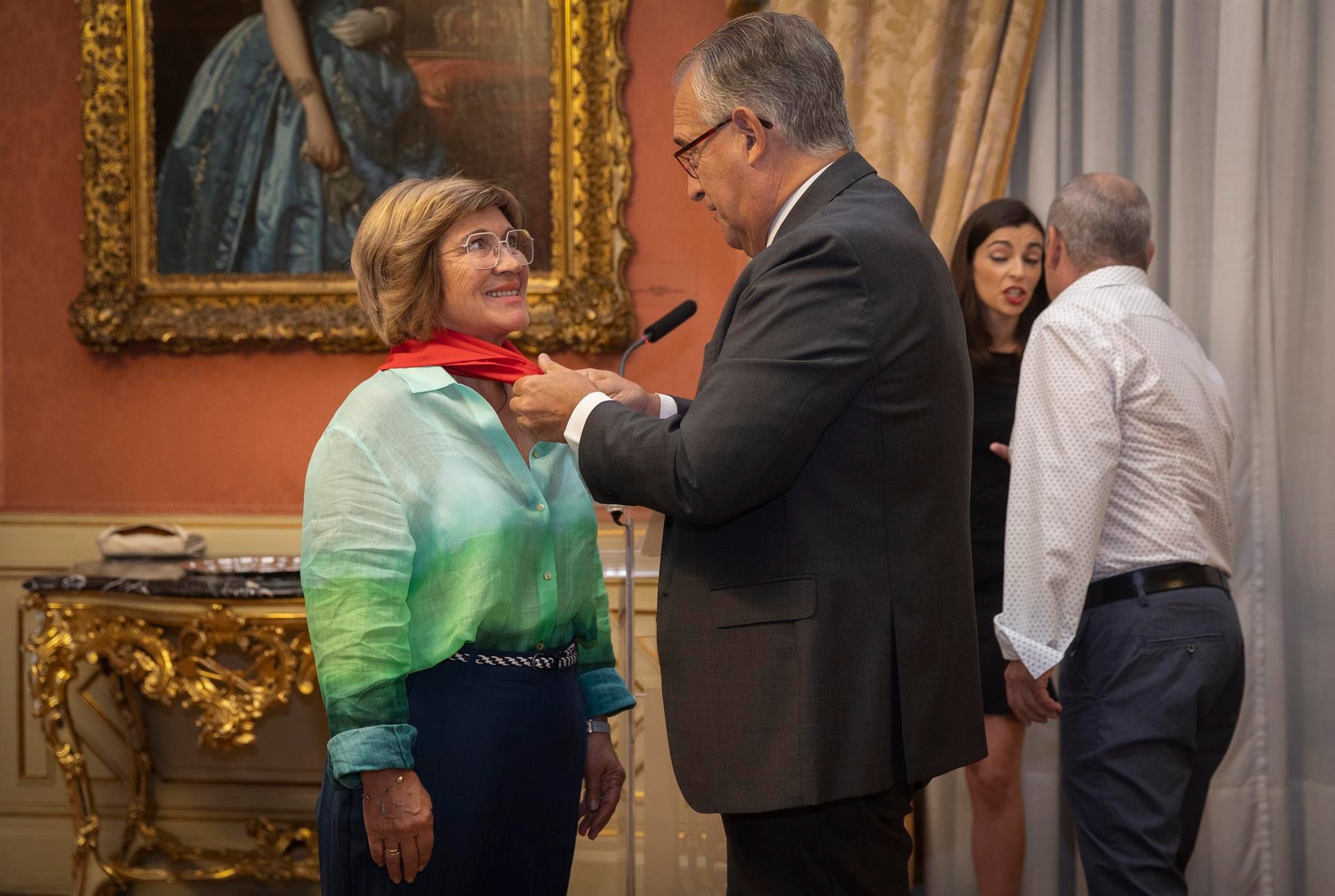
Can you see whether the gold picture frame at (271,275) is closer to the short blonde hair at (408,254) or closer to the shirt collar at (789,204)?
the short blonde hair at (408,254)

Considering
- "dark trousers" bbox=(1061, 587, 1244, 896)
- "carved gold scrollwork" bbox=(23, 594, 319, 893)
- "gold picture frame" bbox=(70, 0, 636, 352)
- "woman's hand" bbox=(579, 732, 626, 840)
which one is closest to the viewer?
"woman's hand" bbox=(579, 732, 626, 840)

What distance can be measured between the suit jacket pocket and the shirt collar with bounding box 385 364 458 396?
598 mm

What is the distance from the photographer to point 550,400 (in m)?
1.68

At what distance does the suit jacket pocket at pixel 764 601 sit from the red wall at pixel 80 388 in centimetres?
240

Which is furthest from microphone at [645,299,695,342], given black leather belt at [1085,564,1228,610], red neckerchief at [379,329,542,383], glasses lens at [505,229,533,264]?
black leather belt at [1085,564,1228,610]

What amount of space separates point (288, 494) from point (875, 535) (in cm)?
292

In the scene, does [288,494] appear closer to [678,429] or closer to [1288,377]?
[678,429]

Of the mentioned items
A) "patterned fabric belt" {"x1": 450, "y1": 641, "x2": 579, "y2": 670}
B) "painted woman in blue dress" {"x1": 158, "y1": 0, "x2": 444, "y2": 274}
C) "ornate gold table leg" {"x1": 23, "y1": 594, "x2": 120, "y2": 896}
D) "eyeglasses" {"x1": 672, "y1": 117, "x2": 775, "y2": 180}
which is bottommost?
"ornate gold table leg" {"x1": 23, "y1": 594, "x2": 120, "y2": 896}

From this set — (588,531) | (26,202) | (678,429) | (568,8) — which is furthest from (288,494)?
(678,429)

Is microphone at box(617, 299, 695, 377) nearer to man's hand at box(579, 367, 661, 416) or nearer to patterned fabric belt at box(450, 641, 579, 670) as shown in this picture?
man's hand at box(579, 367, 661, 416)

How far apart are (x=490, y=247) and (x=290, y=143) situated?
7.15 feet

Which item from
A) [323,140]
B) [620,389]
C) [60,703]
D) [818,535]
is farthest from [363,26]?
[818,535]

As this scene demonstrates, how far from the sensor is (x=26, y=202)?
409 centimetres

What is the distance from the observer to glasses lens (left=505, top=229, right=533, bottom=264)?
2092 mm
